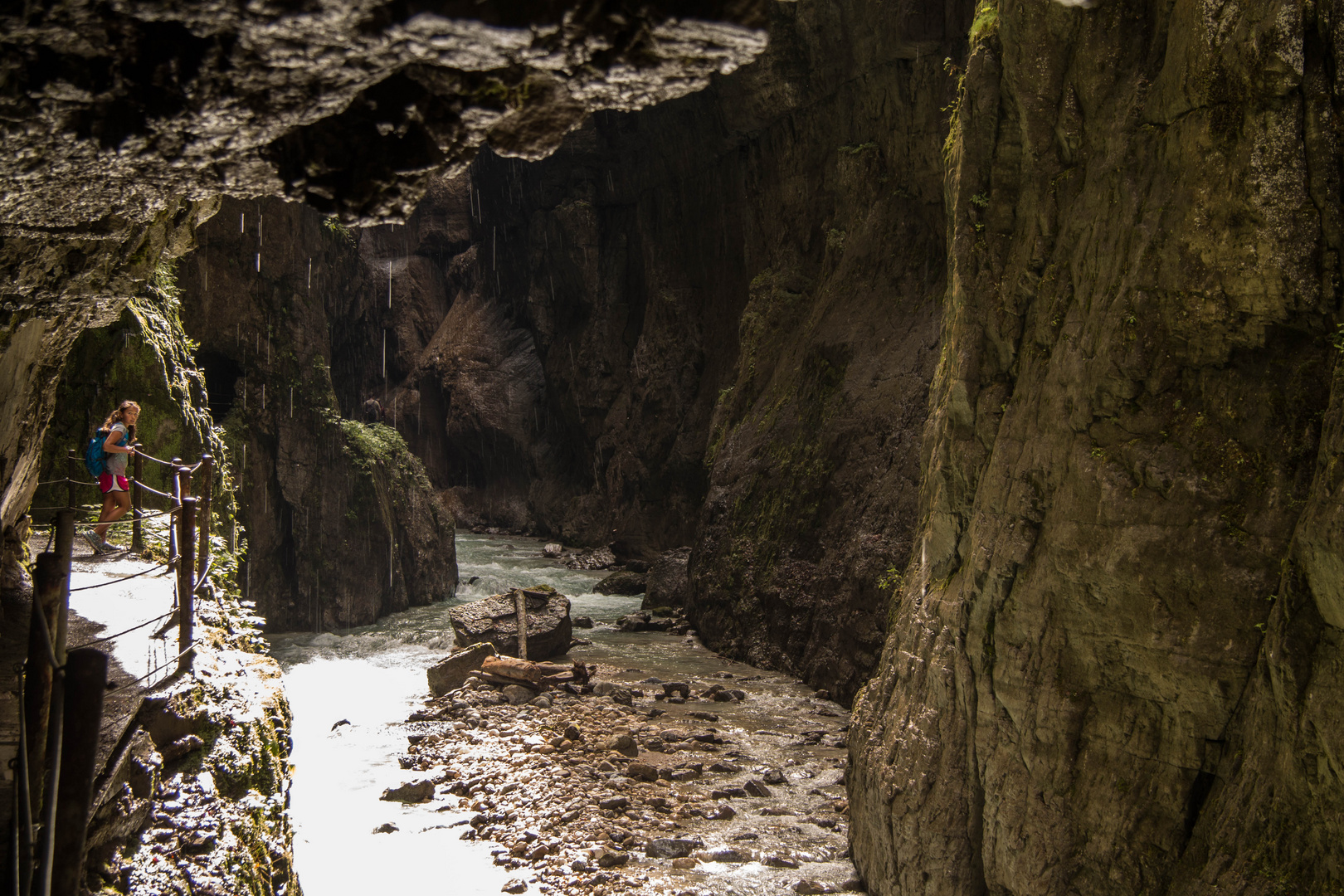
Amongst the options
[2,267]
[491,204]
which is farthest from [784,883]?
[491,204]

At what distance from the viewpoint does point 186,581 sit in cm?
588

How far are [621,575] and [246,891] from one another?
778 inches

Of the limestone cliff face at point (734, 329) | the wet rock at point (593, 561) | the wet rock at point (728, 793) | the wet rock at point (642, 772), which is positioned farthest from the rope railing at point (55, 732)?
the wet rock at point (593, 561)

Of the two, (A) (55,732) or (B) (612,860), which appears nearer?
(A) (55,732)

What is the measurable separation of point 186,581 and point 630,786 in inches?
256

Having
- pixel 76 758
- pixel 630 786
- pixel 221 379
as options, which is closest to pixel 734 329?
pixel 221 379

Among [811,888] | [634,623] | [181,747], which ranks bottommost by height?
[634,623]

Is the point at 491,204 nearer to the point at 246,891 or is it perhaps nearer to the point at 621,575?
the point at 621,575

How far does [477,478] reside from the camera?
37.2 metres

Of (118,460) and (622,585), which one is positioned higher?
(118,460)

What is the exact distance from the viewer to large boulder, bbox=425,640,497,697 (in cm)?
1499

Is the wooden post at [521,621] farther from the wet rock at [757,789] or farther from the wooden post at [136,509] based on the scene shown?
the wooden post at [136,509]

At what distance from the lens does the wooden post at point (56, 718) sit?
2.65m

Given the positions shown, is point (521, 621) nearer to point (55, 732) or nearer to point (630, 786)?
point (630, 786)
